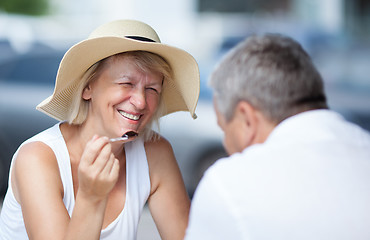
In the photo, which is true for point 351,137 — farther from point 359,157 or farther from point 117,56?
point 117,56

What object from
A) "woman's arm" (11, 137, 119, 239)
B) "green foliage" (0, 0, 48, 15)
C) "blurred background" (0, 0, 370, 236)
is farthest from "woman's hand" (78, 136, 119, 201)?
"green foliage" (0, 0, 48, 15)

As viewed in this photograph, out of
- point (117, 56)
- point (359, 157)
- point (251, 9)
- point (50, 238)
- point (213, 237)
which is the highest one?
point (117, 56)

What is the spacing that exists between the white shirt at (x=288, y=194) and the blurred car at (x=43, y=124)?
139 inches

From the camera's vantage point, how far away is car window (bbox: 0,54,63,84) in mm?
5352

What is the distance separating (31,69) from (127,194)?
12.0ft

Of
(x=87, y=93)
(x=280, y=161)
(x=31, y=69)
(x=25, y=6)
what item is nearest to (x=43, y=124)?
(x=31, y=69)

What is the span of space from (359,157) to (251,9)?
13.0 meters

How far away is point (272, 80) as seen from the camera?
1413 mm

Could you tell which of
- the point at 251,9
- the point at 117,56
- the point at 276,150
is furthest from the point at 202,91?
the point at 251,9

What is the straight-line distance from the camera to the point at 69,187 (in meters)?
1.96

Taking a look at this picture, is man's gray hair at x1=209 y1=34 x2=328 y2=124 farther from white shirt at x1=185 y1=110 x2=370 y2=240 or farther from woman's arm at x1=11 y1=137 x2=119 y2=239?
woman's arm at x1=11 y1=137 x2=119 y2=239

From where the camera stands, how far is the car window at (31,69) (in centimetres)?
535

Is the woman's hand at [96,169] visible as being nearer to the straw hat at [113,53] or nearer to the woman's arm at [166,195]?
the straw hat at [113,53]

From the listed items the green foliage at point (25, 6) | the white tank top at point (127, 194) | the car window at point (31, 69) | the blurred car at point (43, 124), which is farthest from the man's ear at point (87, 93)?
the green foliage at point (25, 6)
